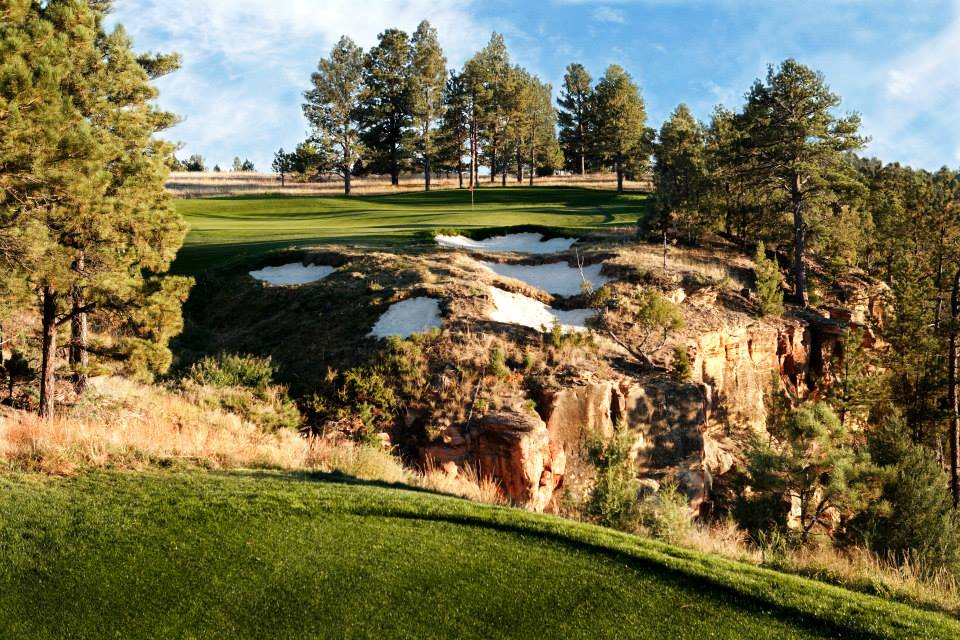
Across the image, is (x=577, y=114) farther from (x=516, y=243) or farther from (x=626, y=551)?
(x=626, y=551)

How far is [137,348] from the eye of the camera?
11.7 m

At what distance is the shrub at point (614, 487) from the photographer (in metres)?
9.73

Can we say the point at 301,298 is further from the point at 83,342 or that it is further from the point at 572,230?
the point at 572,230

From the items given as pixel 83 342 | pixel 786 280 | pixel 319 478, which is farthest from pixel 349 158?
pixel 319 478

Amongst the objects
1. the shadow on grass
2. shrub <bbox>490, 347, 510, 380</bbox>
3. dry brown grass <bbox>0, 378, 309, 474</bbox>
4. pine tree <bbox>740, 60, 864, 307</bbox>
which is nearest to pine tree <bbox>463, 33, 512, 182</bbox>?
pine tree <bbox>740, 60, 864, 307</bbox>

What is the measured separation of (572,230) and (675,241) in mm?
5165

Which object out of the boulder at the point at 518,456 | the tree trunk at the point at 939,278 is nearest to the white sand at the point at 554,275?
the boulder at the point at 518,456

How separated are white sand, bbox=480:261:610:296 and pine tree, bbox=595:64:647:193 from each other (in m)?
38.7

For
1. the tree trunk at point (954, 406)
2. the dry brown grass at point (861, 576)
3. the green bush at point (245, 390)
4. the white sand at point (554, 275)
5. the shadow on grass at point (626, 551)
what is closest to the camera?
the shadow on grass at point (626, 551)

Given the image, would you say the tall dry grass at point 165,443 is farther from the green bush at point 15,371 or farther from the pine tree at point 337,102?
the pine tree at point 337,102

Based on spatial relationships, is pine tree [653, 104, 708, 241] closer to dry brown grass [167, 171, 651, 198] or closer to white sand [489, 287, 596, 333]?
white sand [489, 287, 596, 333]

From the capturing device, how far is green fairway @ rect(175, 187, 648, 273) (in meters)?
28.7

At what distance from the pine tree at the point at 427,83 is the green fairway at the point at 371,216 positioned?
6978mm

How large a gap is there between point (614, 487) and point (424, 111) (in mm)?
55400
